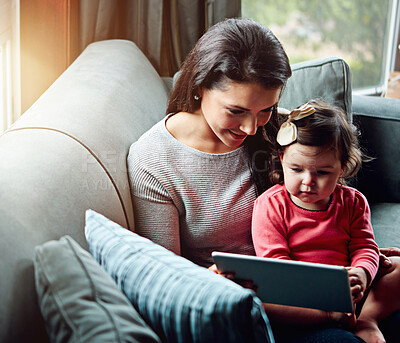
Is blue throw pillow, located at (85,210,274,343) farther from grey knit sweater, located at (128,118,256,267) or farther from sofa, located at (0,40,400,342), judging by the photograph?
grey knit sweater, located at (128,118,256,267)

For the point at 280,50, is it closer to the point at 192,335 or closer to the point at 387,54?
the point at 192,335

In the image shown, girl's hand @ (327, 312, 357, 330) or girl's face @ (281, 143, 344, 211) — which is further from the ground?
girl's face @ (281, 143, 344, 211)

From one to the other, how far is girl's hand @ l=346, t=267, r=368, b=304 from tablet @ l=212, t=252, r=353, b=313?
12 cm

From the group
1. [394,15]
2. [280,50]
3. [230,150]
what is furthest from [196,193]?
[394,15]

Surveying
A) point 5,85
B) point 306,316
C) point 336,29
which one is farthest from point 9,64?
point 336,29

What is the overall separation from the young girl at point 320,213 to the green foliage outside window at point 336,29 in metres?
1.67

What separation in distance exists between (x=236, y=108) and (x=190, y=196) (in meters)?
0.27

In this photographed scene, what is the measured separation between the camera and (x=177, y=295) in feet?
2.73

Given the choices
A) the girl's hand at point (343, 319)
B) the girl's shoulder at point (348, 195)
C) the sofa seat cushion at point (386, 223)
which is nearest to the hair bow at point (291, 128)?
the girl's shoulder at point (348, 195)

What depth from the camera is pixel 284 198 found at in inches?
52.5

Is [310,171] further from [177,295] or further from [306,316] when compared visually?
[177,295]

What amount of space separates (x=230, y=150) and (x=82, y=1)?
3.28 ft

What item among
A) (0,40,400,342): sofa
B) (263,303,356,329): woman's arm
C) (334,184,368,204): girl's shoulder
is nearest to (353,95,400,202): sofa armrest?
(0,40,400,342): sofa

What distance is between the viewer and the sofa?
827mm
